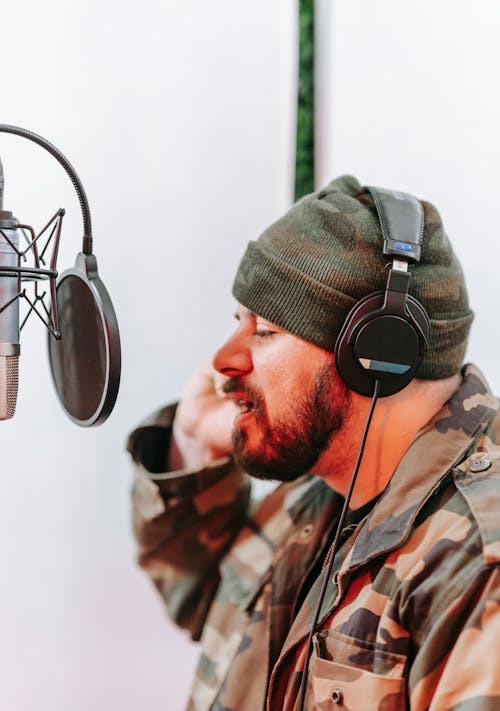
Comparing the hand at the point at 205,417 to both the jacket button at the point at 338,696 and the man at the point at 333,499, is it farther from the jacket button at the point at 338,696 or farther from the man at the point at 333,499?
the jacket button at the point at 338,696

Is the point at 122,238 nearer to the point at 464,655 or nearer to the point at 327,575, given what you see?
the point at 327,575

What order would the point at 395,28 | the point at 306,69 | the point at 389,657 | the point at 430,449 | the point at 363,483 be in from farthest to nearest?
the point at 306,69 < the point at 395,28 < the point at 363,483 < the point at 430,449 < the point at 389,657

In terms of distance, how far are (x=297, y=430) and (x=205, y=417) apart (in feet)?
0.99

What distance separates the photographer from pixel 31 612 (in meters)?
1.27

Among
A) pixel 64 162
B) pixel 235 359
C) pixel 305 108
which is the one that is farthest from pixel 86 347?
pixel 305 108

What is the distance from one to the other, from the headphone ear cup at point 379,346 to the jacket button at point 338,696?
35 centimetres

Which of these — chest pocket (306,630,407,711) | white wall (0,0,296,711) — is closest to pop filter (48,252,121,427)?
white wall (0,0,296,711)

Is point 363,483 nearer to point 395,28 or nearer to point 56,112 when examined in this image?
point 56,112

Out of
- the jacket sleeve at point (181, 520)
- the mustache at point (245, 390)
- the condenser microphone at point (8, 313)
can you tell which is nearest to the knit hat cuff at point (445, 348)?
the mustache at point (245, 390)

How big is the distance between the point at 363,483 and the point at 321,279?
297mm

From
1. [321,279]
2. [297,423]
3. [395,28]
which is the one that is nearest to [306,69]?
[395,28]

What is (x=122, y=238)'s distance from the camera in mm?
1344

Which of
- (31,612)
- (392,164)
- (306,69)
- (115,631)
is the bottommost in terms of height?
(115,631)

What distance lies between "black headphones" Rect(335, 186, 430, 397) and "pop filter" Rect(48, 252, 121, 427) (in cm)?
33
